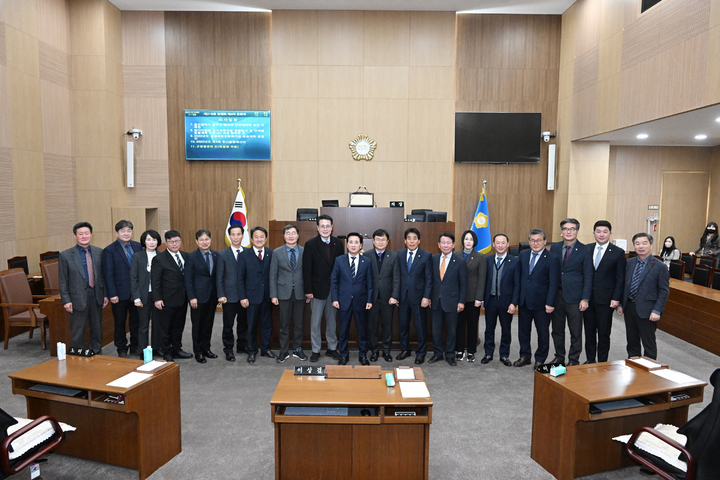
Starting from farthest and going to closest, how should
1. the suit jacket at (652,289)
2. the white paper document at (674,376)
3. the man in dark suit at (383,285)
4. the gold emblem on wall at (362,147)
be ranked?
the gold emblem on wall at (362,147), the man in dark suit at (383,285), the suit jacket at (652,289), the white paper document at (674,376)

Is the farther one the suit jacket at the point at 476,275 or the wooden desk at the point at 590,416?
the suit jacket at the point at 476,275

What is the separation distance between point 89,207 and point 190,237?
1.95 metres

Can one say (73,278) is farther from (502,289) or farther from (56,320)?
(502,289)

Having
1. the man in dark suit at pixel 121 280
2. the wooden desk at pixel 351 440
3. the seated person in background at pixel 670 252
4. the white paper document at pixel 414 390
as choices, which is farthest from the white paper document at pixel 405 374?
the seated person in background at pixel 670 252

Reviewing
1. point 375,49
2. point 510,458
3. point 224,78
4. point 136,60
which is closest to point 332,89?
point 375,49

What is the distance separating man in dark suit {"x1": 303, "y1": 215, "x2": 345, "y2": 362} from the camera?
5.21m

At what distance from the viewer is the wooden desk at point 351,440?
286cm

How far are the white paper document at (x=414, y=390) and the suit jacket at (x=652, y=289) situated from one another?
9.13ft

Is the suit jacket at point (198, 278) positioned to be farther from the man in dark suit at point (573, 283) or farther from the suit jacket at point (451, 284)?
the man in dark suit at point (573, 283)

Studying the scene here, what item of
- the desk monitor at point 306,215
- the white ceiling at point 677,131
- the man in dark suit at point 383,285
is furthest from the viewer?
the desk monitor at point 306,215

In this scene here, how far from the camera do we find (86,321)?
523 centimetres

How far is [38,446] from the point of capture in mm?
2775

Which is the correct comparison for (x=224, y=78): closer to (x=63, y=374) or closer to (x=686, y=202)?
(x=63, y=374)

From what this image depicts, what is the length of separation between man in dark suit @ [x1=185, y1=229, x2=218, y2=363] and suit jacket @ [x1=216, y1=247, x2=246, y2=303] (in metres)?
0.15
